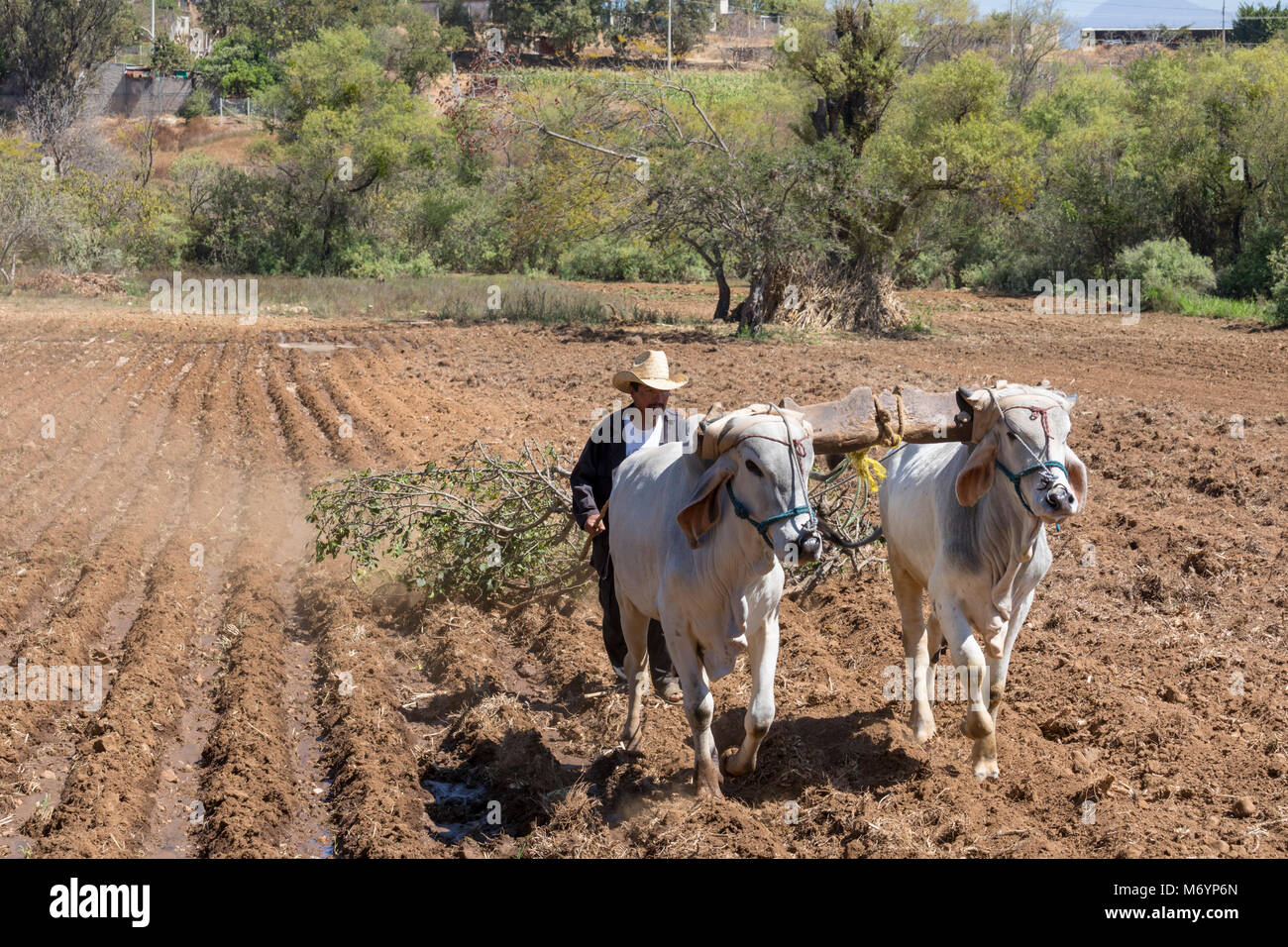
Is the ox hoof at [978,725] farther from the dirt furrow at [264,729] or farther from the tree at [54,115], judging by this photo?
the tree at [54,115]

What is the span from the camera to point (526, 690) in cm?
764

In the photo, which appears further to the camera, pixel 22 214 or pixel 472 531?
pixel 22 214

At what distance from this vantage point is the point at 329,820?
584cm

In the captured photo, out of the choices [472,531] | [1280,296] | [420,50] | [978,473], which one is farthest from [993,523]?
[420,50]

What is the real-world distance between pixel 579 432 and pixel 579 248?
28.4 m

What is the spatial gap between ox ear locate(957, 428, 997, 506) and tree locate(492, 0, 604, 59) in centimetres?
6720

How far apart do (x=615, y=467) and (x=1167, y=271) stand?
30.0 metres

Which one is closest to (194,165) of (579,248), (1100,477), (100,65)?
(579,248)

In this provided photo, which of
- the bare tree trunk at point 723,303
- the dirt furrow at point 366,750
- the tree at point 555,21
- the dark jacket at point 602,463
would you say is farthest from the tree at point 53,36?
the dark jacket at point 602,463

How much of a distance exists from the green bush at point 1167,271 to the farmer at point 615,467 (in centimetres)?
2824

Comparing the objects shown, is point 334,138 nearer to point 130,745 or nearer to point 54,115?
point 54,115

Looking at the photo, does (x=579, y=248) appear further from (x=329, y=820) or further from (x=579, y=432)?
(x=329, y=820)

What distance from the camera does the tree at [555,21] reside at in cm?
6919

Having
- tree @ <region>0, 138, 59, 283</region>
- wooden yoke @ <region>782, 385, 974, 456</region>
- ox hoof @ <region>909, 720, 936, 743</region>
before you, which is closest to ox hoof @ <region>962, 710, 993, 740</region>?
ox hoof @ <region>909, 720, 936, 743</region>
